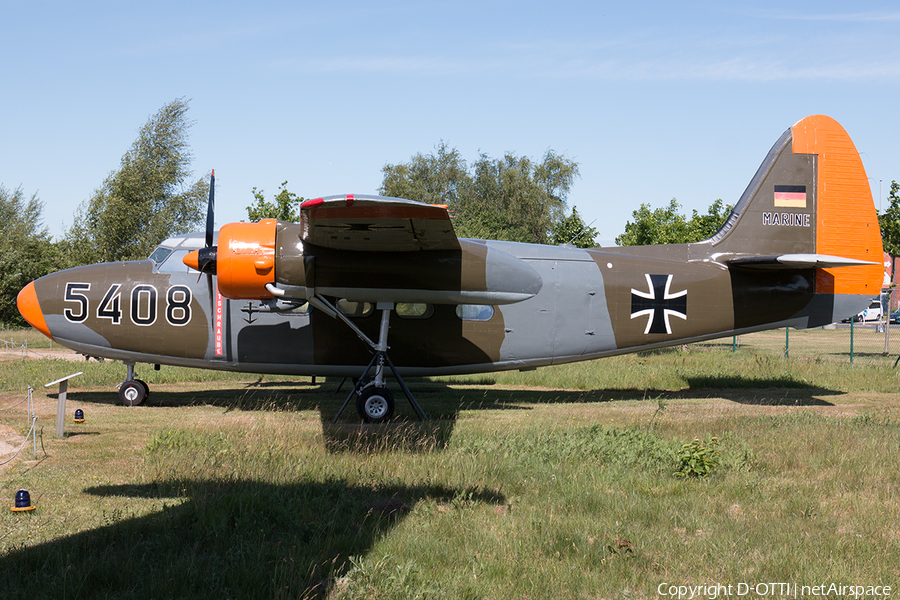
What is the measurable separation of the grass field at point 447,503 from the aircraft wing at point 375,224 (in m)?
3.20

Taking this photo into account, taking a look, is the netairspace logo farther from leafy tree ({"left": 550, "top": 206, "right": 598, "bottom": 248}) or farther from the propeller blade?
leafy tree ({"left": 550, "top": 206, "right": 598, "bottom": 248})

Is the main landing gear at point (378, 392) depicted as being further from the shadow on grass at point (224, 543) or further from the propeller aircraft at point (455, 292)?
the shadow on grass at point (224, 543)

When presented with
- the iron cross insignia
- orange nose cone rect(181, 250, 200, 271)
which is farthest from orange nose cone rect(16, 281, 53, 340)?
the iron cross insignia

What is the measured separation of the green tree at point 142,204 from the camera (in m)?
31.0

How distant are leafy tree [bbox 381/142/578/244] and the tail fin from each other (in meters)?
37.5

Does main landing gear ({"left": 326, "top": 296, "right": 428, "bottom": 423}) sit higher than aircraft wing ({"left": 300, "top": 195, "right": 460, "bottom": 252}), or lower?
lower

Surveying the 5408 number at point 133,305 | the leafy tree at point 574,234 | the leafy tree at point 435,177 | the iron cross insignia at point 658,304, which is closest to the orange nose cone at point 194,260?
the 5408 number at point 133,305

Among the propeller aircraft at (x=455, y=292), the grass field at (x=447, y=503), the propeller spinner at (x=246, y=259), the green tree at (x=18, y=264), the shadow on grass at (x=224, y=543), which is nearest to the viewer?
the shadow on grass at (x=224, y=543)

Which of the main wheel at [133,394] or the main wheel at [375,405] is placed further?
the main wheel at [133,394]

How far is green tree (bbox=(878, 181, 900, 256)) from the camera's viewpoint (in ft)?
102

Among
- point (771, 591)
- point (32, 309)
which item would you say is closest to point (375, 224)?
point (771, 591)

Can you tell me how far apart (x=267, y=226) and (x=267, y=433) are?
363 cm

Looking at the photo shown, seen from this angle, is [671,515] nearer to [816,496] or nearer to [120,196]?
[816,496]

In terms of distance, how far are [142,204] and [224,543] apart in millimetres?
29819
